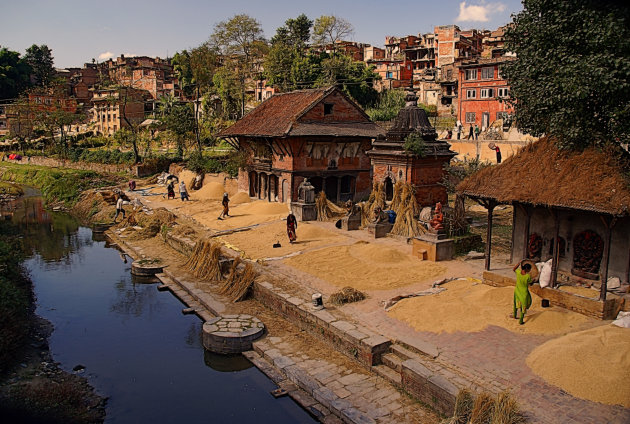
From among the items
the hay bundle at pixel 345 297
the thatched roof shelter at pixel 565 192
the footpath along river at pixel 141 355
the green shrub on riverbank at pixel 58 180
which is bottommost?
the footpath along river at pixel 141 355

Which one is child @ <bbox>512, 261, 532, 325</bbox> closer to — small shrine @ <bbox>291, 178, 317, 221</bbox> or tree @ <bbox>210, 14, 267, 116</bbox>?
small shrine @ <bbox>291, 178, 317, 221</bbox>

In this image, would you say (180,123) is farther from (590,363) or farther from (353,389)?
(590,363)

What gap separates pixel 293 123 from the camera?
26969 millimetres

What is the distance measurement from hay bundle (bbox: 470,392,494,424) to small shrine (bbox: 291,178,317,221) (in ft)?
53.5

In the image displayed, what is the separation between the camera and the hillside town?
10.0 metres

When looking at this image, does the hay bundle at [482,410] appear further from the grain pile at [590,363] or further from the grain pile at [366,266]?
the grain pile at [366,266]

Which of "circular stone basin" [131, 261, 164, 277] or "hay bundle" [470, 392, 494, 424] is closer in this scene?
"hay bundle" [470, 392, 494, 424]

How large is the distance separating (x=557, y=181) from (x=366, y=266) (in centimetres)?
653

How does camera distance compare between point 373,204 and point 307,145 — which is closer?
point 373,204

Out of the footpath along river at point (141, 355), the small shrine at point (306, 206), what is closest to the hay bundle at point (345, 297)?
the footpath along river at point (141, 355)

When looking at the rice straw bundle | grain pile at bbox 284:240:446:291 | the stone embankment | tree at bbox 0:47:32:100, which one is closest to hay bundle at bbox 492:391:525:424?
the stone embankment

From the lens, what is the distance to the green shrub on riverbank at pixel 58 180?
38.9m

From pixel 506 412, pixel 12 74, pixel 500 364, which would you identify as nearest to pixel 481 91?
→ pixel 500 364

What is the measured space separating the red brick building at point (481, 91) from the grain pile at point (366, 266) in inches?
1211
